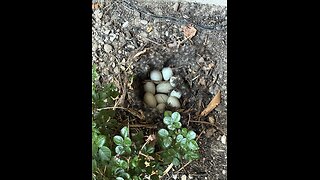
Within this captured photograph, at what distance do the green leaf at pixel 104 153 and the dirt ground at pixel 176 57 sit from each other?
0.13 m

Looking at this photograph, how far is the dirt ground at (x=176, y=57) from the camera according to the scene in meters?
1.38

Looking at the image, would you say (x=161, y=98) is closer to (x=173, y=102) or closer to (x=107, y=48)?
(x=173, y=102)

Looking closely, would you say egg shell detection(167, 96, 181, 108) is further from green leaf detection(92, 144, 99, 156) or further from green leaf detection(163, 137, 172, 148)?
green leaf detection(92, 144, 99, 156)

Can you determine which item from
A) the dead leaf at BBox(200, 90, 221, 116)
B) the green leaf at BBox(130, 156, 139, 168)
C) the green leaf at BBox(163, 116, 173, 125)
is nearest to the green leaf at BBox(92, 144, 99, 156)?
the green leaf at BBox(130, 156, 139, 168)

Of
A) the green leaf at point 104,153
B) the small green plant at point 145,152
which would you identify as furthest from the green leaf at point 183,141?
the green leaf at point 104,153

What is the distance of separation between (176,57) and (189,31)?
0.28 feet

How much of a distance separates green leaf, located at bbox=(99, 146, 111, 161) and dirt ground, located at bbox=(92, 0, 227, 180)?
0.42ft

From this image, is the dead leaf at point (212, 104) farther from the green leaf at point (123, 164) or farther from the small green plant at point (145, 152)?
the green leaf at point (123, 164)

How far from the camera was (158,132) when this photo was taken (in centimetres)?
140

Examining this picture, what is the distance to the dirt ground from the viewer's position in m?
1.38
